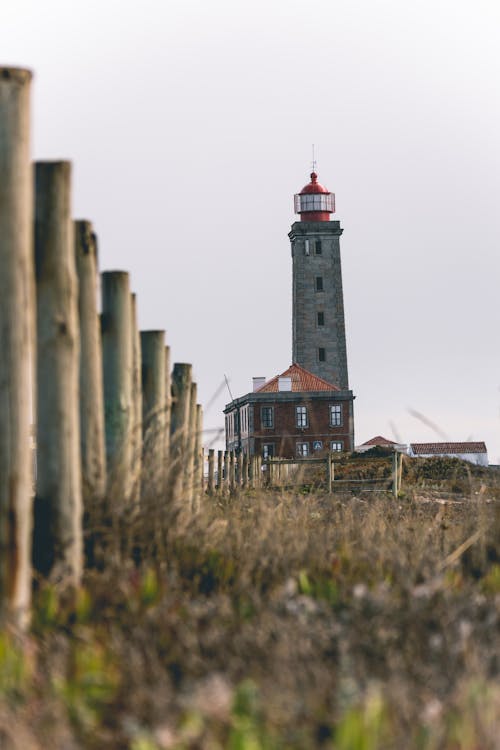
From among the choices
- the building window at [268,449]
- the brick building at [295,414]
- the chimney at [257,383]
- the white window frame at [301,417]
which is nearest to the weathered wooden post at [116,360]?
the brick building at [295,414]

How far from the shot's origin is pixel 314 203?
2446 inches

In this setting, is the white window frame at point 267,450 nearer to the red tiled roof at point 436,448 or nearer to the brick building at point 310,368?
the brick building at point 310,368

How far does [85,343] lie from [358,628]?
2006 mm

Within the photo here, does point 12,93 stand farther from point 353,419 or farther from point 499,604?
point 353,419

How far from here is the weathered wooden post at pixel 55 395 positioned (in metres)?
4.40

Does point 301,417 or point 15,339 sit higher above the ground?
point 301,417

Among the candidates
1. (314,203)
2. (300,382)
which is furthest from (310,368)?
(314,203)

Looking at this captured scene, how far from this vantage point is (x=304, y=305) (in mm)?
58156

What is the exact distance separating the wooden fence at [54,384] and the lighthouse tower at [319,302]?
52.1 m

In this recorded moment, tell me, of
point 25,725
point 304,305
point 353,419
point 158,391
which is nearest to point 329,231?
point 304,305

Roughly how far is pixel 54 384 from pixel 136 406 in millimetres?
1611

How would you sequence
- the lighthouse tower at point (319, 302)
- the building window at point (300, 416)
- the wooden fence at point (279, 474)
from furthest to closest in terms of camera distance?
the lighthouse tower at point (319, 302) < the building window at point (300, 416) < the wooden fence at point (279, 474)

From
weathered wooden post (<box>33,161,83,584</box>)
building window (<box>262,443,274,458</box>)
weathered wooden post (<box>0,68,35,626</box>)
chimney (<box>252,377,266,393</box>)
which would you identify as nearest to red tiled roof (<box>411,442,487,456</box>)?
building window (<box>262,443,274,458</box>)

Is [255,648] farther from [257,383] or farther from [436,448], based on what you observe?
[436,448]
